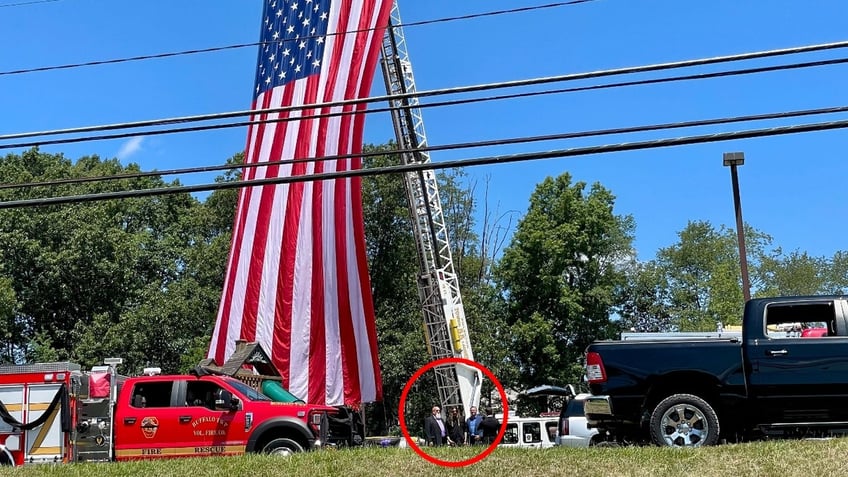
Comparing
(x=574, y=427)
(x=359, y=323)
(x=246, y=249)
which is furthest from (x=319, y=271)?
(x=574, y=427)

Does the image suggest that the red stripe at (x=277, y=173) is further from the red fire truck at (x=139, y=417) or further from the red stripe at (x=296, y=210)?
the red fire truck at (x=139, y=417)

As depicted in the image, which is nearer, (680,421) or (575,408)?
(680,421)

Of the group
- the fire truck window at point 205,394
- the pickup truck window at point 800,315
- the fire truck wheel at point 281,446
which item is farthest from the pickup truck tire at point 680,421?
the fire truck window at point 205,394

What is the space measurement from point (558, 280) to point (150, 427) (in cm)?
3159

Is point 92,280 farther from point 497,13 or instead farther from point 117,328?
point 497,13

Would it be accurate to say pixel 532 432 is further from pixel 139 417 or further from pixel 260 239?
pixel 139 417

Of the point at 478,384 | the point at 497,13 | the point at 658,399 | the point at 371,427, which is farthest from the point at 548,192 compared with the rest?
the point at 658,399

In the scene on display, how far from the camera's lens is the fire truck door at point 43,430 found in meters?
15.2

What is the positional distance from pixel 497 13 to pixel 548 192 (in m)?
32.8

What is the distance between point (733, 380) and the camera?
1137 centimetres

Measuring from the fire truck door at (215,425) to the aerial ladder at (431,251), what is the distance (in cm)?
1612

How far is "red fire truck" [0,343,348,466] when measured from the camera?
46.1ft

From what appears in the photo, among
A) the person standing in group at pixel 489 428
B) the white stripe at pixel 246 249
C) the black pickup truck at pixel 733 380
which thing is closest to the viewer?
the black pickup truck at pixel 733 380

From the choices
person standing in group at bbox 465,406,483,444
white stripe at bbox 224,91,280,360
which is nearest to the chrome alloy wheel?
person standing in group at bbox 465,406,483,444
